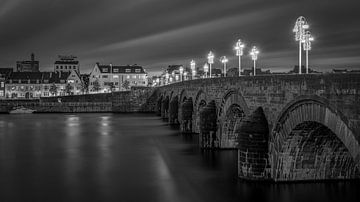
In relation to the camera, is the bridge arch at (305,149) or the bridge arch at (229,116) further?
the bridge arch at (229,116)

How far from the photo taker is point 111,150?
38.9 meters

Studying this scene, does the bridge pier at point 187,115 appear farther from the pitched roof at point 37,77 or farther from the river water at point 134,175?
the pitched roof at point 37,77

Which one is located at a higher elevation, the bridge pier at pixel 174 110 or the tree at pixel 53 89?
the tree at pixel 53 89

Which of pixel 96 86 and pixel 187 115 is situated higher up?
pixel 96 86

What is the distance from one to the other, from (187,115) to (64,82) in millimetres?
99515

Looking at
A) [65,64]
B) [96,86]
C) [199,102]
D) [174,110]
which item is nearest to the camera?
[199,102]

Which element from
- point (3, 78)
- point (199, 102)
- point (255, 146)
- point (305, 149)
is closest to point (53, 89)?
point (3, 78)

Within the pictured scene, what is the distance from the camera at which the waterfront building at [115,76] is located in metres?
142

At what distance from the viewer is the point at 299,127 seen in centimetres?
1861

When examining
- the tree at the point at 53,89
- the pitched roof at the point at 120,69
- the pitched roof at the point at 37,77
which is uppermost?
the pitched roof at the point at 120,69

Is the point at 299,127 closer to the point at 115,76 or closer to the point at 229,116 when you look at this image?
the point at 229,116

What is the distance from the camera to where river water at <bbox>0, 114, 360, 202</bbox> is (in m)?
20.3

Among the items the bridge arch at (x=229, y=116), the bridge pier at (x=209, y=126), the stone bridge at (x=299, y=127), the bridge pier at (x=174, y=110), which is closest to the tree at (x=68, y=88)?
the bridge pier at (x=174, y=110)

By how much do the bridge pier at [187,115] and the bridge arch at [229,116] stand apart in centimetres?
1305
